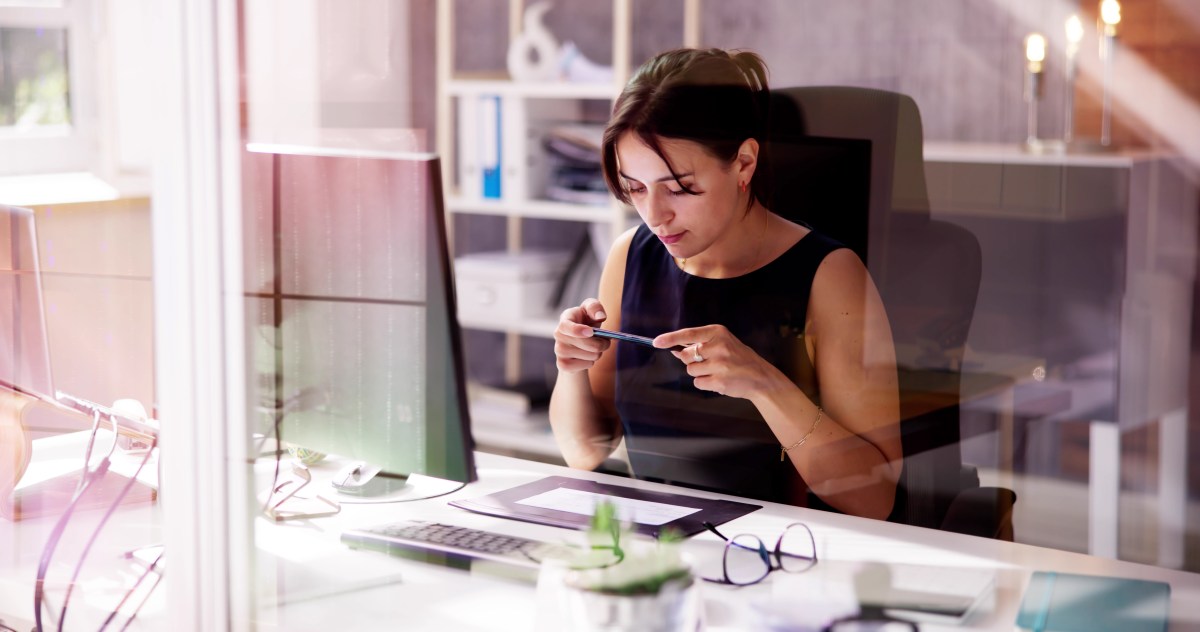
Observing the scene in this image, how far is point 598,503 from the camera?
3.10 ft

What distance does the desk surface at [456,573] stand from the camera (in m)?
0.81

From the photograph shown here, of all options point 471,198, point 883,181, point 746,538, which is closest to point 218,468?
point 746,538

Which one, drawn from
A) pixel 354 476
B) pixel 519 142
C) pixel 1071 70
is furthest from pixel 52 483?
pixel 519 142

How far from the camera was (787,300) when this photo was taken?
123 cm

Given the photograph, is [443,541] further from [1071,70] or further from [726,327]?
[1071,70]

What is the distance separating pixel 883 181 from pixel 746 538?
0.58 m

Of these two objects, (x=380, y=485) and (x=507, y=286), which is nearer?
(x=380, y=485)

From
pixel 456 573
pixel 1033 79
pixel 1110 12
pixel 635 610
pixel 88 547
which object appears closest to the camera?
pixel 635 610

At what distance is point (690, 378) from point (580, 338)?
0.17 meters

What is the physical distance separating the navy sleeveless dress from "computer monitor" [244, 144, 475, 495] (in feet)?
1.13

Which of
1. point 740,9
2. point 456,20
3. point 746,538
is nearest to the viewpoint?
point 746,538

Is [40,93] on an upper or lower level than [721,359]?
upper

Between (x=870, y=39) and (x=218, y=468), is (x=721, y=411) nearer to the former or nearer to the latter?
(x=218, y=468)

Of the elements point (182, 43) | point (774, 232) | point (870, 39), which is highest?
point (870, 39)
